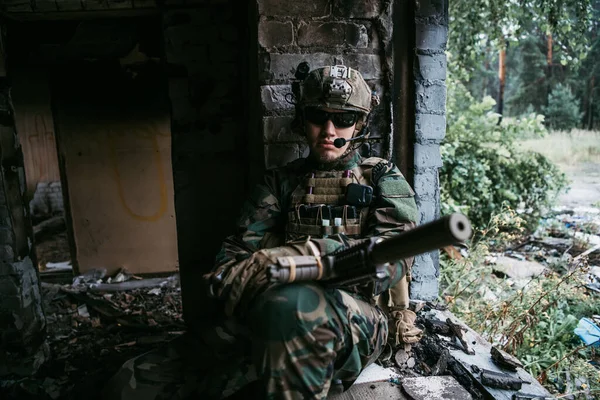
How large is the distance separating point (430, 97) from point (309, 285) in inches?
71.6

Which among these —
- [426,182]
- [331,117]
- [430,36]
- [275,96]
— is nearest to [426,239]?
[331,117]

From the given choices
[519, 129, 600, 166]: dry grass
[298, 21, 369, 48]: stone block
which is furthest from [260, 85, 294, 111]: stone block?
[519, 129, 600, 166]: dry grass

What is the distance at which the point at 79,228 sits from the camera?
5242 mm

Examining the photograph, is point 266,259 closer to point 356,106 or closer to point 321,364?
point 321,364

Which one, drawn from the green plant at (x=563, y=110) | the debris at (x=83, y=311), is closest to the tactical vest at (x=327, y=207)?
the debris at (x=83, y=311)

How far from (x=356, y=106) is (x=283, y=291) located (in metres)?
0.97

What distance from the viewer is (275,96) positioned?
8.08 feet

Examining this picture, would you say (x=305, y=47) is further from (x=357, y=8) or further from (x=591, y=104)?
(x=591, y=104)

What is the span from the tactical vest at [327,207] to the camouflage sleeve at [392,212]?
0.25 ft

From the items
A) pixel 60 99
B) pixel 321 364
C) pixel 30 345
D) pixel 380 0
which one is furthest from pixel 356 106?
pixel 60 99

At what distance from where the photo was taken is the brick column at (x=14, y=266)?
116 inches

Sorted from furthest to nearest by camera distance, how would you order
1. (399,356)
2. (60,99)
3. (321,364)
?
(60,99), (399,356), (321,364)

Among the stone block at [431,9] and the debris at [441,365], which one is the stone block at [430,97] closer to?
the stone block at [431,9]

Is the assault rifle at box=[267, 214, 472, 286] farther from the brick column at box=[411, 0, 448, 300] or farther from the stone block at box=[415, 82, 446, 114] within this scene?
the stone block at box=[415, 82, 446, 114]
